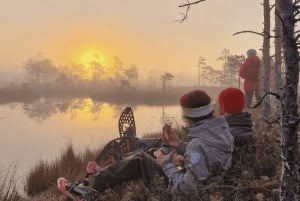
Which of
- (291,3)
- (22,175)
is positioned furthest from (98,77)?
(291,3)

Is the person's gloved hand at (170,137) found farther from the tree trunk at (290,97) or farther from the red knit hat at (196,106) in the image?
the tree trunk at (290,97)

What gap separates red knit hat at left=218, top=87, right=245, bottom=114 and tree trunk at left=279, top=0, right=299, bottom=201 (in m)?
2.26

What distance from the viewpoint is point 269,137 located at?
585cm

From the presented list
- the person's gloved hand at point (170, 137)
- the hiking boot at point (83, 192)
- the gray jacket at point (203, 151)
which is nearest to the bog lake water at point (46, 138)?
the hiking boot at point (83, 192)

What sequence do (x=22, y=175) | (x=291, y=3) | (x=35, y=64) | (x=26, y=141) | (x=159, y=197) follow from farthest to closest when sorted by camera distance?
(x=35, y=64) → (x=26, y=141) → (x=22, y=175) → (x=159, y=197) → (x=291, y=3)

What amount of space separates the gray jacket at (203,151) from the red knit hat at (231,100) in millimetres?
841

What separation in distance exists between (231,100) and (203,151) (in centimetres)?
115

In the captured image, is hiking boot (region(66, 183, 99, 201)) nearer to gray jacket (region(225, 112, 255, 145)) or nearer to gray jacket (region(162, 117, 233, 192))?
gray jacket (region(162, 117, 233, 192))

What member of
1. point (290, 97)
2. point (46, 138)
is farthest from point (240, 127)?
point (46, 138)

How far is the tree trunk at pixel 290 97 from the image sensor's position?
2873mm

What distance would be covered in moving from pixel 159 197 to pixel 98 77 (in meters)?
102

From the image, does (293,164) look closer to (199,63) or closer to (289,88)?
(289,88)

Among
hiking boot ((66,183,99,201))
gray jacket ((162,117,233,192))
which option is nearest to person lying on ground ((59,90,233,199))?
gray jacket ((162,117,233,192))

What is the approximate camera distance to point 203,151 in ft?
14.2
